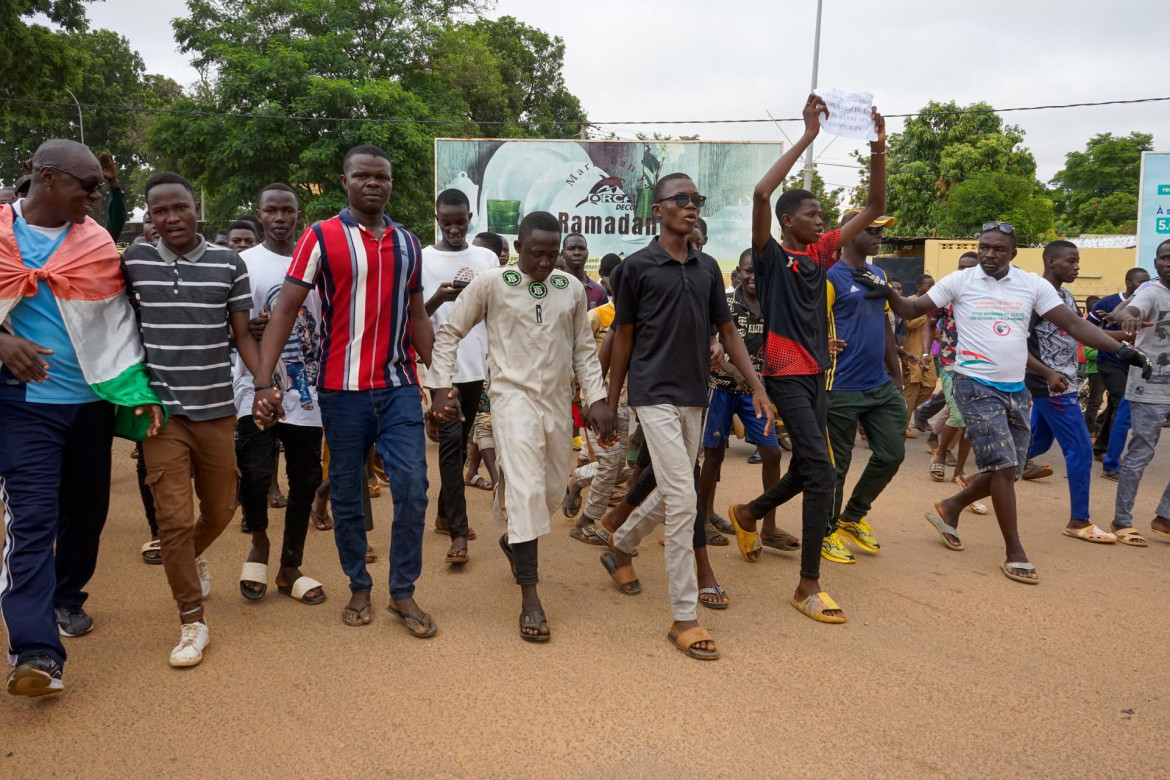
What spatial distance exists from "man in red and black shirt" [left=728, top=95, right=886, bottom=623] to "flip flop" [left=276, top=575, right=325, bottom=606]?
251cm

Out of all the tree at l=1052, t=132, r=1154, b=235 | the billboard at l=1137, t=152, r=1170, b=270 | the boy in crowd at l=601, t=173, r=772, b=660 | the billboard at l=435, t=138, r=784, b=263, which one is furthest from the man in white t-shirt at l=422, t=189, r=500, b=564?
the tree at l=1052, t=132, r=1154, b=235

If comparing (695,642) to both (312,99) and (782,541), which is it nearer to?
(782,541)

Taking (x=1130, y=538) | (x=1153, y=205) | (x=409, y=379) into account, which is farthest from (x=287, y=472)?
(x=1153, y=205)

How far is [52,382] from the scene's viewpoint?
11.2 ft

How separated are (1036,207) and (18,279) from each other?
3455cm

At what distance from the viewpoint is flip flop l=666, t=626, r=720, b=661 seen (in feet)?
12.5

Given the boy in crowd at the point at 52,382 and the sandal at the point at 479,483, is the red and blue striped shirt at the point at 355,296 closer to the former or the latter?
the boy in crowd at the point at 52,382

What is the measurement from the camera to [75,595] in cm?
395

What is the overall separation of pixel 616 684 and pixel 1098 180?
68.5 m

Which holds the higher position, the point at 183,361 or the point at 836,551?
the point at 183,361

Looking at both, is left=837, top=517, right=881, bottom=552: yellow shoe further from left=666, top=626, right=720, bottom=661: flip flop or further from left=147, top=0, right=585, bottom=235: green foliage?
left=147, top=0, right=585, bottom=235: green foliage

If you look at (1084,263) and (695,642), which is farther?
(1084,263)

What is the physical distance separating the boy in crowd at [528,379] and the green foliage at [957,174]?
31.0m

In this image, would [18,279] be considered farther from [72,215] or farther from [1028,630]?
[1028,630]
